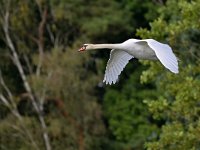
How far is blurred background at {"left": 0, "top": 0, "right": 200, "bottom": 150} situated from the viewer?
2338 centimetres

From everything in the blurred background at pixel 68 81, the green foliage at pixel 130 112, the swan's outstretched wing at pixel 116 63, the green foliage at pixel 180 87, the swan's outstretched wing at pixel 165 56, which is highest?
the swan's outstretched wing at pixel 165 56

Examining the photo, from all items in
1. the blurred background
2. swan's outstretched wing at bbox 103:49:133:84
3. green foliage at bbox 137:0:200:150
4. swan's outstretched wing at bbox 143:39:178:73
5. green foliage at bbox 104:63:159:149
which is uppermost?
swan's outstretched wing at bbox 143:39:178:73

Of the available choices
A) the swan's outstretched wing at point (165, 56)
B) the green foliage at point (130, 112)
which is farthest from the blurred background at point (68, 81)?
the swan's outstretched wing at point (165, 56)

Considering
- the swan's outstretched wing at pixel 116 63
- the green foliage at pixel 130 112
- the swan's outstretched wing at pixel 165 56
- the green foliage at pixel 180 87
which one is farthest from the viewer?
the green foliage at pixel 130 112

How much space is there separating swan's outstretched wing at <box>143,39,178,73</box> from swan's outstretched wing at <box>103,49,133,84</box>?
129 centimetres

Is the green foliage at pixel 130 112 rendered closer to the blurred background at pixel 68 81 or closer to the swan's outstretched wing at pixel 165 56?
the blurred background at pixel 68 81

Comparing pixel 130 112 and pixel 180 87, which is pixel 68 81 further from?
pixel 180 87

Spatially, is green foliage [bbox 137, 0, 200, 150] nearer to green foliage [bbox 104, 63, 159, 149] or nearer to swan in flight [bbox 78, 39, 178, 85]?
swan in flight [bbox 78, 39, 178, 85]

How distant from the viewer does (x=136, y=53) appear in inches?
446

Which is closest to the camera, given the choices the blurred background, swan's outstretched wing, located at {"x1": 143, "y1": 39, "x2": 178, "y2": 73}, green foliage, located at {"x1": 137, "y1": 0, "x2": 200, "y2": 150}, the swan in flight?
swan's outstretched wing, located at {"x1": 143, "y1": 39, "x2": 178, "y2": 73}

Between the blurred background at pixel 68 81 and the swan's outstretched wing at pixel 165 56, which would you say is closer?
the swan's outstretched wing at pixel 165 56

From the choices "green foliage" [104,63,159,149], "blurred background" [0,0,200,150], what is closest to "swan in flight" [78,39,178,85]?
"blurred background" [0,0,200,150]

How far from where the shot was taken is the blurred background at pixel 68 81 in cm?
2338

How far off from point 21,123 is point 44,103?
1.25 m
